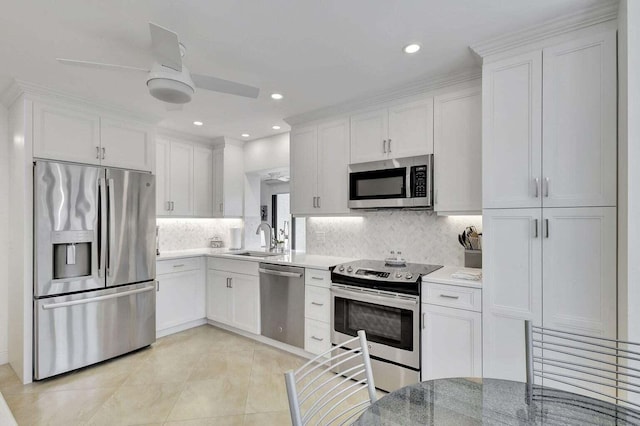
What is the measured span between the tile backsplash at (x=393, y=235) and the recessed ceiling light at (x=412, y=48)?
1475 millimetres

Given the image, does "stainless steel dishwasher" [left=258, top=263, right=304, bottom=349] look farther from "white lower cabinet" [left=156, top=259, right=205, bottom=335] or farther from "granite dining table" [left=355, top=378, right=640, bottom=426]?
"granite dining table" [left=355, top=378, right=640, bottom=426]

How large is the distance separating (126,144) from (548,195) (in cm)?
371

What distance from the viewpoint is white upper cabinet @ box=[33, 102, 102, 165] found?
2.80 metres

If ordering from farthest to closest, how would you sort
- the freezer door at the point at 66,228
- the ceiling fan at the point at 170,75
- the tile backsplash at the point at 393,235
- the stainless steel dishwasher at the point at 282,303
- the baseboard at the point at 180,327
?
1. the baseboard at the point at 180,327
2. the stainless steel dishwasher at the point at 282,303
3. the tile backsplash at the point at 393,235
4. the freezer door at the point at 66,228
5. the ceiling fan at the point at 170,75

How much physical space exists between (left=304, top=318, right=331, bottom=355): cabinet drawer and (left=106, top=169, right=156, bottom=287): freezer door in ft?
5.81

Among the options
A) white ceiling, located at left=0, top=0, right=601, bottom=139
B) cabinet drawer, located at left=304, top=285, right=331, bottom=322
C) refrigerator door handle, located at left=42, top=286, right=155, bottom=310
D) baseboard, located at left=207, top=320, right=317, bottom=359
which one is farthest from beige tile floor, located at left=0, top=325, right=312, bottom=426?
white ceiling, located at left=0, top=0, right=601, bottom=139

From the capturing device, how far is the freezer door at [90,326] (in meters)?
2.76

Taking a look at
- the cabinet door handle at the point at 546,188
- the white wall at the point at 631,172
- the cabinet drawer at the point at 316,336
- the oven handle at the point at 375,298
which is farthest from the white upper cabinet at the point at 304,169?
the white wall at the point at 631,172

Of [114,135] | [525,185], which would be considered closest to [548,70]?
[525,185]

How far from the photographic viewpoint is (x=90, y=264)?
3.03 m

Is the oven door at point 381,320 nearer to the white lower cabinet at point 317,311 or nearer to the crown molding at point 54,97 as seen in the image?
the white lower cabinet at point 317,311

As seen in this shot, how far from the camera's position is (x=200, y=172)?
4.58m

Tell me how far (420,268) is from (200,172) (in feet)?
10.6

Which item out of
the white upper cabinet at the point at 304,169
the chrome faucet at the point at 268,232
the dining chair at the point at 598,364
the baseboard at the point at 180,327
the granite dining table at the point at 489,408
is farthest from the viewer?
the chrome faucet at the point at 268,232
